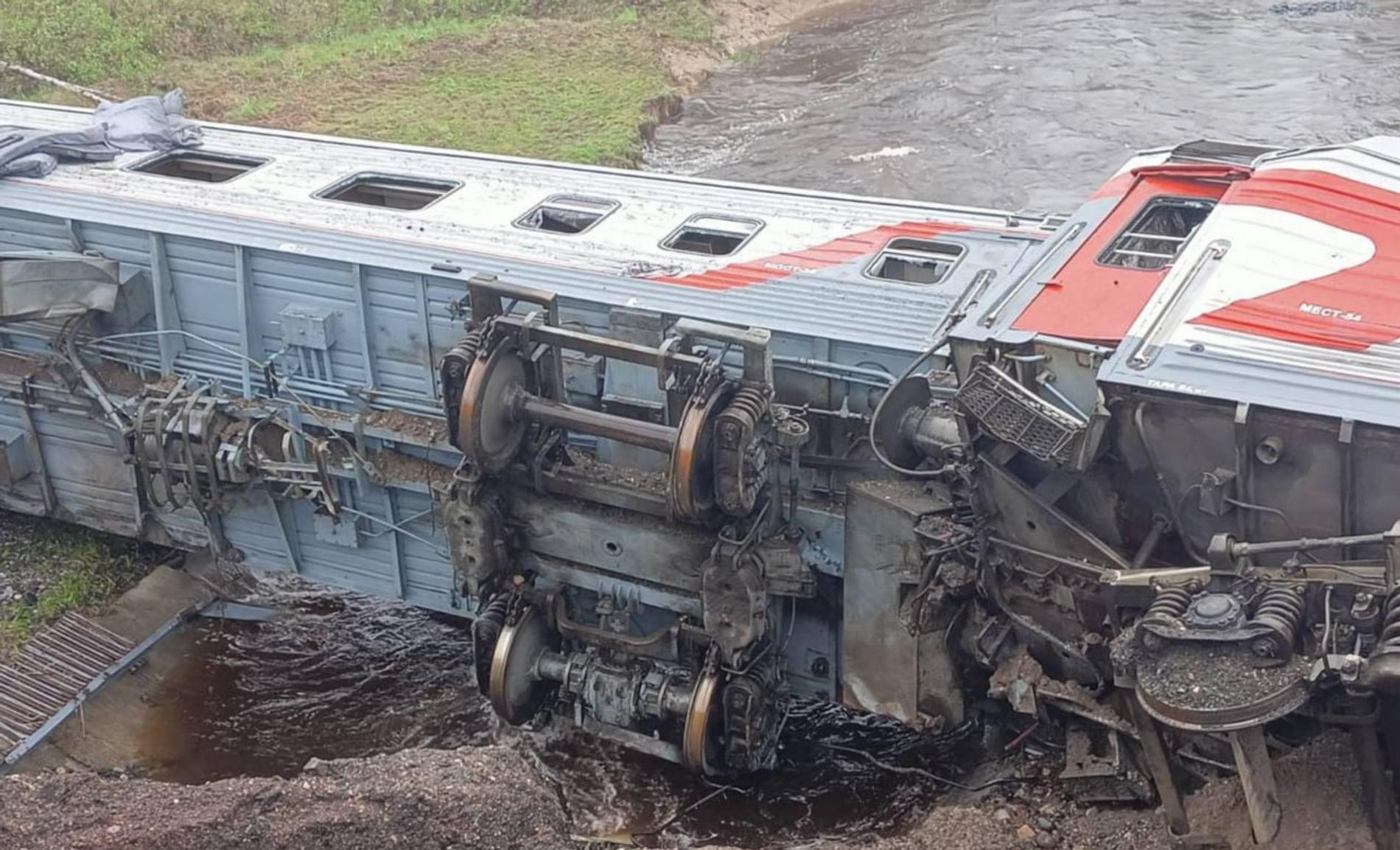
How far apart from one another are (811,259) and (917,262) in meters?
0.62

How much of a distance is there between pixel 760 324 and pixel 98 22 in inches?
652

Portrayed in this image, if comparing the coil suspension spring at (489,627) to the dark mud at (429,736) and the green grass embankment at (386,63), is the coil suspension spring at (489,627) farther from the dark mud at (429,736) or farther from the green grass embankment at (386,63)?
Answer: the green grass embankment at (386,63)

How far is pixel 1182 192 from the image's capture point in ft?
26.5

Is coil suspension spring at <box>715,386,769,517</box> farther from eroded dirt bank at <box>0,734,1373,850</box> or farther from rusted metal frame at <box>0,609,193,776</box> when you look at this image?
rusted metal frame at <box>0,609,193,776</box>

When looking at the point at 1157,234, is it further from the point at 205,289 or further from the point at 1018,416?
the point at 205,289

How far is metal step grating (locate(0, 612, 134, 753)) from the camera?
8.93 metres

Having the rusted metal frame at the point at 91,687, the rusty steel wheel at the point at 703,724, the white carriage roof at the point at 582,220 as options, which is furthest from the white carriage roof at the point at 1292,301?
the rusted metal frame at the point at 91,687

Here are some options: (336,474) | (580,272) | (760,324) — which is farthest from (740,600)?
(336,474)

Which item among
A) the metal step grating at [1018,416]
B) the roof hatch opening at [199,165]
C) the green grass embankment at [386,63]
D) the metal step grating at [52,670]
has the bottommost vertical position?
the metal step grating at [52,670]

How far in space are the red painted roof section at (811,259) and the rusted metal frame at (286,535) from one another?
2.89 m

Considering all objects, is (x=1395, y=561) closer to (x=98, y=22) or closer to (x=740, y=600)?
(x=740, y=600)

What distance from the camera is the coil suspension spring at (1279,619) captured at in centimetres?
534

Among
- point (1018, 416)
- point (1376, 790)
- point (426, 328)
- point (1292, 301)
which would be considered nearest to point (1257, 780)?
point (1376, 790)

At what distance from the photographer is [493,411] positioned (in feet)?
24.8
